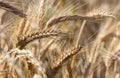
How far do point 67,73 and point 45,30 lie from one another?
395mm

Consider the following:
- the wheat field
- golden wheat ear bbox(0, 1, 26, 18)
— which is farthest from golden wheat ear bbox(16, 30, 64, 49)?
golden wheat ear bbox(0, 1, 26, 18)

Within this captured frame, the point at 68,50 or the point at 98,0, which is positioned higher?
the point at 98,0

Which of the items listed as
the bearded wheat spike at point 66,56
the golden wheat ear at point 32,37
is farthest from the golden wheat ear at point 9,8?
the bearded wheat spike at point 66,56

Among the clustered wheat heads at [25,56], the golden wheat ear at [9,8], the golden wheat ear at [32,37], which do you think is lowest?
the clustered wheat heads at [25,56]

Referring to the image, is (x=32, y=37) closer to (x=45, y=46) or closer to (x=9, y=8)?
Answer: (x=9, y=8)

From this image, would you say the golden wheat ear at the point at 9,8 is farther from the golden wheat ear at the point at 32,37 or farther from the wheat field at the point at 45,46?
the golden wheat ear at the point at 32,37

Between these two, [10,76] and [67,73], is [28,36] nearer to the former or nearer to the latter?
[10,76]

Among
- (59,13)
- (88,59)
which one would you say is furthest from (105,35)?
(59,13)

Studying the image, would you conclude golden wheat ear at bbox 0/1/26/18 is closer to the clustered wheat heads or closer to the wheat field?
the wheat field

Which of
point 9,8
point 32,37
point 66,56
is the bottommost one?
point 66,56

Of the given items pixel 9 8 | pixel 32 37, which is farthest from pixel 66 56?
pixel 9 8

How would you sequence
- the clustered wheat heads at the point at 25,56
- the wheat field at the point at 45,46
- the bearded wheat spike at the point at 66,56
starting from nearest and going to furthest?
the clustered wheat heads at the point at 25,56 → the wheat field at the point at 45,46 → the bearded wheat spike at the point at 66,56

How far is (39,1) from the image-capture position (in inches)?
91.7

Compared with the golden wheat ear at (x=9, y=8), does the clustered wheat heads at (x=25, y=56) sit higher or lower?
lower
